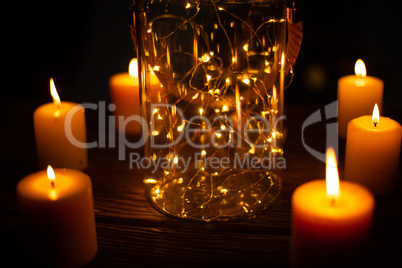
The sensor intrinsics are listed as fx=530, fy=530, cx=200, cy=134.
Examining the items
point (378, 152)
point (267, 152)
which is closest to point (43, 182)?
point (267, 152)

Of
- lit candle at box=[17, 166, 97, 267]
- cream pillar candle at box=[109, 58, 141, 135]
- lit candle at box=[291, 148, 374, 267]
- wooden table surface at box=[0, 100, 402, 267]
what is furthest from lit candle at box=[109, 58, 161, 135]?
lit candle at box=[291, 148, 374, 267]

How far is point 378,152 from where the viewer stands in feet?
2.74

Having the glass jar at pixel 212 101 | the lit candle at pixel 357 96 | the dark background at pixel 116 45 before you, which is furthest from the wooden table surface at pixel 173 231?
the dark background at pixel 116 45

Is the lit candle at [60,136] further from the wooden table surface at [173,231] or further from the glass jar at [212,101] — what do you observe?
the glass jar at [212,101]

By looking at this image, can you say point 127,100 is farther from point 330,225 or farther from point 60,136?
Answer: point 330,225

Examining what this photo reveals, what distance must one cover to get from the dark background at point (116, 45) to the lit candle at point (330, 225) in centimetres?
102

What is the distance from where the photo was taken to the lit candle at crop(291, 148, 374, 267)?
60 centimetres

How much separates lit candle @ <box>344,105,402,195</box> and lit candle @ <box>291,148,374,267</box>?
207 millimetres

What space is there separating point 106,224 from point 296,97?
1068 mm

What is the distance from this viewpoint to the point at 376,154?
0.84 metres

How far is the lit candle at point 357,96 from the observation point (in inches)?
40.9

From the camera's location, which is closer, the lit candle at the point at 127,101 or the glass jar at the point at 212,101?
the glass jar at the point at 212,101

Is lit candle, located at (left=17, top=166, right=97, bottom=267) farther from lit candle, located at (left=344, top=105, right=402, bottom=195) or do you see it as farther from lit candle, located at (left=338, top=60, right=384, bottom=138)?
lit candle, located at (left=338, top=60, right=384, bottom=138)

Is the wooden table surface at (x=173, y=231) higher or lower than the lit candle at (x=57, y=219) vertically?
lower
